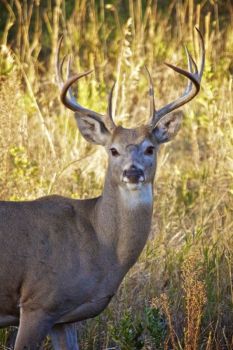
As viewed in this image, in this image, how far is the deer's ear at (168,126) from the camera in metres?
7.08

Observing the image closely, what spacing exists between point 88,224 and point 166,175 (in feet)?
11.4

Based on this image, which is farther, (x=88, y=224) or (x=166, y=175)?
(x=166, y=175)

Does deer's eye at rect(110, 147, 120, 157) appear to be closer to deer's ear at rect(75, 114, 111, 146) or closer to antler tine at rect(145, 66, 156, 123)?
deer's ear at rect(75, 114, 111, 146)

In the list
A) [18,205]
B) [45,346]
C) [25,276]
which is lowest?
[45,346]

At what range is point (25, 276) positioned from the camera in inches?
246

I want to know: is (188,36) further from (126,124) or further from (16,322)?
(16,322)

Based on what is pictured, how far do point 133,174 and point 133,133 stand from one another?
0.51 meters

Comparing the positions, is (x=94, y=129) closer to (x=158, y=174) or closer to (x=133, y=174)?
(x=133, y=174)

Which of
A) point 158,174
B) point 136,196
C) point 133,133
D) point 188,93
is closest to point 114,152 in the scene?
point 133,133

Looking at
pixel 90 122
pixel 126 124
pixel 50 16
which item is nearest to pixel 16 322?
pixel 90 122

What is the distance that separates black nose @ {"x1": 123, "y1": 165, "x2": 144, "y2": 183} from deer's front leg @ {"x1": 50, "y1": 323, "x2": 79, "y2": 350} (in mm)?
1093

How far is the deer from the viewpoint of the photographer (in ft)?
20.4

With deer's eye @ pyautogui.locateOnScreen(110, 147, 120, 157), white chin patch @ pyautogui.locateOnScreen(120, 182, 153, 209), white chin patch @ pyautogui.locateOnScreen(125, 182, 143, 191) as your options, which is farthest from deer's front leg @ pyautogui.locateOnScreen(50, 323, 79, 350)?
deer's eye @ pyautogui.locateOnScreen(110, 147, 120, 157)

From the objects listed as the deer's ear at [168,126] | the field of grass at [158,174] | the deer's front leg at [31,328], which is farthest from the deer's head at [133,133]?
the deer's front leg at [31,328]
